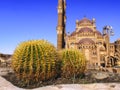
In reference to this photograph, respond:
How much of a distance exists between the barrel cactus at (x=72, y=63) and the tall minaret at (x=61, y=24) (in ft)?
173

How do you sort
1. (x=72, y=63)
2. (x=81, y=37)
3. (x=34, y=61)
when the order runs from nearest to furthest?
(x=34, y=61), (x=72, y=63), (x=81, y=37)

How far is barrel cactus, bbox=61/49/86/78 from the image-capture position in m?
7.85

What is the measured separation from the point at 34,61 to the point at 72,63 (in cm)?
141

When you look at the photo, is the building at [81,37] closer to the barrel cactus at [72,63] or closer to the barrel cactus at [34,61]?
the barrel cactus at [72,63]

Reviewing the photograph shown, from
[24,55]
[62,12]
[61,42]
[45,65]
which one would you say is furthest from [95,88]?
[62,12]

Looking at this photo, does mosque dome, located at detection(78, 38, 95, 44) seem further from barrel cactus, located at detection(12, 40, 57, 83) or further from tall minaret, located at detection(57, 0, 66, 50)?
barrel cactus, located at detection(12, 40, 57, 83)

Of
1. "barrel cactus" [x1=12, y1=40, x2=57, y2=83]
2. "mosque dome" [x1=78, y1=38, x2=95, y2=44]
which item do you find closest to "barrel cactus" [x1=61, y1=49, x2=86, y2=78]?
"barrel cactus" [x1=12, y1=40, x2=57, y2=83]

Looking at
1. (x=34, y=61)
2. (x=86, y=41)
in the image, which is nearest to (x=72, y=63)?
(x=34, y=61)

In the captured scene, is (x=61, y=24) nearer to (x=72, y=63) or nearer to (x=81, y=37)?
(x=81, y=37)

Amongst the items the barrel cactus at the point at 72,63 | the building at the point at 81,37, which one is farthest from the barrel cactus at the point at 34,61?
the building at the point at 81,37

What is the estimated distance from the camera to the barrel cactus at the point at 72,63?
785cm

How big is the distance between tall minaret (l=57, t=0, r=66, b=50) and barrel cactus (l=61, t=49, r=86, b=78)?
52.8m

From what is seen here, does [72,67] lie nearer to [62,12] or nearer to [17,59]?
[17,59]

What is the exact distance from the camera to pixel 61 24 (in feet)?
212
